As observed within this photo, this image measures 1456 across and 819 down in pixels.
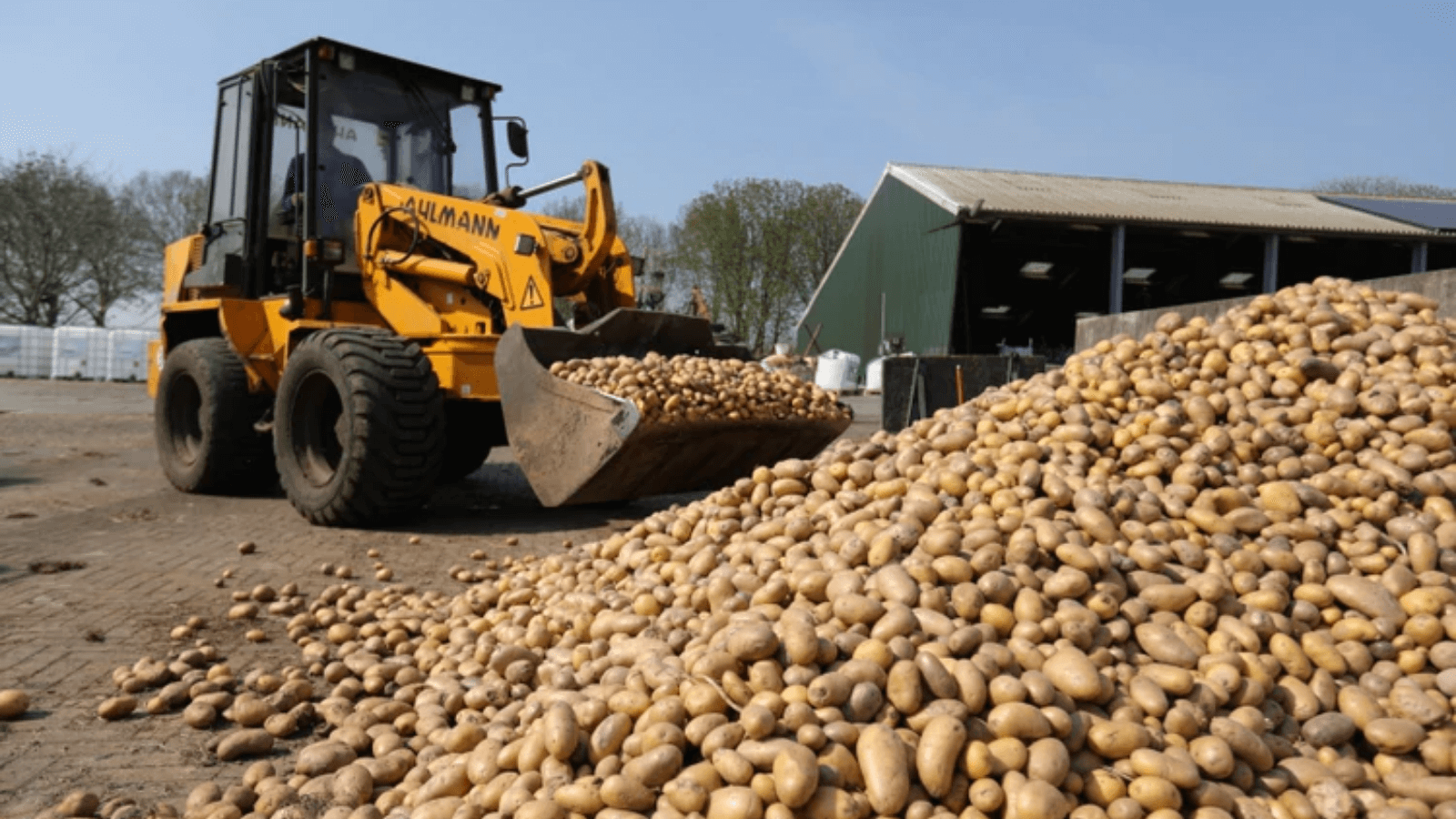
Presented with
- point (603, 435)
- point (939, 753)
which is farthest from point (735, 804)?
point (603, 435)

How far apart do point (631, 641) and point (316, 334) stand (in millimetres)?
4375

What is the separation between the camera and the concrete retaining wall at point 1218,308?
5387mm

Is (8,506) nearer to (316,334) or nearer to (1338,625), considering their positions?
(316,334)

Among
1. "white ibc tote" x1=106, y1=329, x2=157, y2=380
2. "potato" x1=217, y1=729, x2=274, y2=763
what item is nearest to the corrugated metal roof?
"potato" x1=217, y1=729, x2=274, y2=763

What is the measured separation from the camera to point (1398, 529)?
3.19 metres

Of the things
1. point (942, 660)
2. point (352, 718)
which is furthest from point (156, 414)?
point (942, 660)

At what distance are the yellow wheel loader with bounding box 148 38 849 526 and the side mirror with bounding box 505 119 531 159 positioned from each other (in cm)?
2

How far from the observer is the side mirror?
295 inches

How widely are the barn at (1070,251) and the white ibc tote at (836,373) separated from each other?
0.98 m

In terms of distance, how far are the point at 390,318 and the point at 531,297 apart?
4.27 ft

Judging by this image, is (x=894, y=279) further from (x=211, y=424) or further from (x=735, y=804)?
(x=735, y=804)

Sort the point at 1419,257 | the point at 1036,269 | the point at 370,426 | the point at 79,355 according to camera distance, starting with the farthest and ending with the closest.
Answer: the point at 79,355 → the point at 1419,257 → the point at 1036,269 → the point at 370,426

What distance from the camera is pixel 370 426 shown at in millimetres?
5742

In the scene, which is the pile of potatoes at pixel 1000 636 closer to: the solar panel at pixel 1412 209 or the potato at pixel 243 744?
the potato at pixel 243 744
